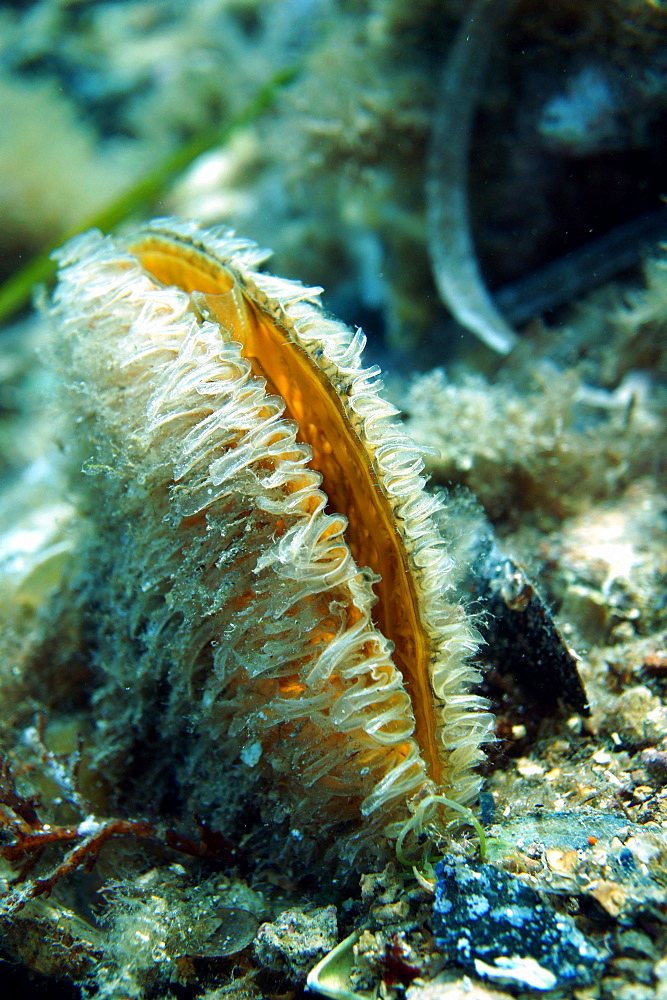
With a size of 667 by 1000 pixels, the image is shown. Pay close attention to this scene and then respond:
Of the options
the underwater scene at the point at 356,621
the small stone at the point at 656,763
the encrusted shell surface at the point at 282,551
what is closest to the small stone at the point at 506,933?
the underwater scene at the point at 356,621

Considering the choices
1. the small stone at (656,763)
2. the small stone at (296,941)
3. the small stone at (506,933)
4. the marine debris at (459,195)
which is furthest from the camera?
the marine debris at (459,195)

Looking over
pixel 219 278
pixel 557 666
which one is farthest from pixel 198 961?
pixel 219 278

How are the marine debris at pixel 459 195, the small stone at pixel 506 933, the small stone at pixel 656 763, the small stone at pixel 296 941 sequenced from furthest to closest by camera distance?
the marine debris at pixel 459 195
the small stone at pixel 656 763
the small stone at pixel 296 941
the small stone at pixel 506 933

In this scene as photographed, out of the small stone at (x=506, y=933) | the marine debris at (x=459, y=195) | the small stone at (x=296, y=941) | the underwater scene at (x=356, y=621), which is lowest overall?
the small stone at (x=506, y=933)

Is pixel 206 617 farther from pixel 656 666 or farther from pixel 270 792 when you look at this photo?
pixel 656 666

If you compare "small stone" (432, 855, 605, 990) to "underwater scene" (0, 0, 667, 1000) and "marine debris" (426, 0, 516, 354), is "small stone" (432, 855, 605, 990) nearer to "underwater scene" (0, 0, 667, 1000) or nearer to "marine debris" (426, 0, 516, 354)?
"underwater scene" (0, 0, 667, 1000)

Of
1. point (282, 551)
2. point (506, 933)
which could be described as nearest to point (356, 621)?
point (282, 551)

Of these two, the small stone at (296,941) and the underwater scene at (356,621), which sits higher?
the underwater scene at (356,621)

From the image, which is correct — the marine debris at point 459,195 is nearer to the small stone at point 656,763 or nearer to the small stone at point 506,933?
the small stone at point 656,763

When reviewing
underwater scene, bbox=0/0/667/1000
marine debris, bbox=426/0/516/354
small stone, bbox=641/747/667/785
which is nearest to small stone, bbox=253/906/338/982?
underwater scene, bbox=0/0/667/1000
